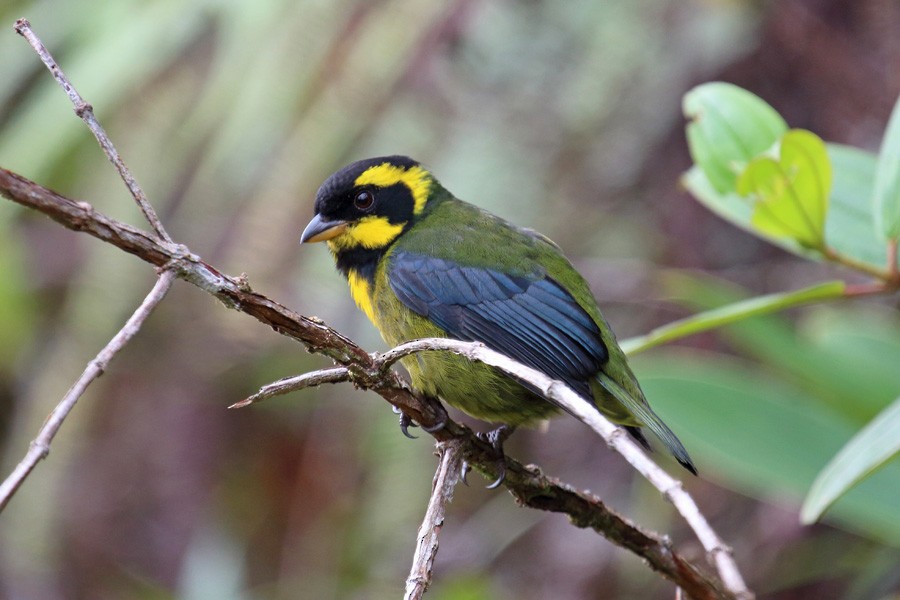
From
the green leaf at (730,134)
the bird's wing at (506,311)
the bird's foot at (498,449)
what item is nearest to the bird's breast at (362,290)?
the bird's wing at (506,311)

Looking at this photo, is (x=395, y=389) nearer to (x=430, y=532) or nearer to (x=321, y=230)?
Answer: (x=430, y=532)

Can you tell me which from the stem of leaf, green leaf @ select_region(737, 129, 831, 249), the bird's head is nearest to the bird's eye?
the bird's head

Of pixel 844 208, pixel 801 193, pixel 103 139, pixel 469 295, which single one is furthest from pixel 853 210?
pixel 103 139

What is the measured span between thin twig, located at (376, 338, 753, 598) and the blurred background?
273 cm

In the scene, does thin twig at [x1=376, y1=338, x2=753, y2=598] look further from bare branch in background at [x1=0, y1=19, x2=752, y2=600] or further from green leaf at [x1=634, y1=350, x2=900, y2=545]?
green leaf at [x1=634, y1=350, x2=900, y2=545]

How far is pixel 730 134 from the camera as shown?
2234 millimetres

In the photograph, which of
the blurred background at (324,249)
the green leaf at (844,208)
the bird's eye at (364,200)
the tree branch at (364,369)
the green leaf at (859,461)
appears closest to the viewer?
the tree branch at (364,369)

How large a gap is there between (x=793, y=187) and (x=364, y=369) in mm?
1002

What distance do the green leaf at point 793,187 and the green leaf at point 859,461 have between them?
0.41m

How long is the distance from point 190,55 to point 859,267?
3.56m

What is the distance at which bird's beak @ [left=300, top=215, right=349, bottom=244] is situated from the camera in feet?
9.75

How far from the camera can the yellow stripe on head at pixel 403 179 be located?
3.08 meters

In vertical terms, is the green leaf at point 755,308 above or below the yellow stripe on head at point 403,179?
below

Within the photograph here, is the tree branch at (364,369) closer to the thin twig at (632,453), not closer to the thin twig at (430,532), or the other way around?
the thin twig at (632,453)
